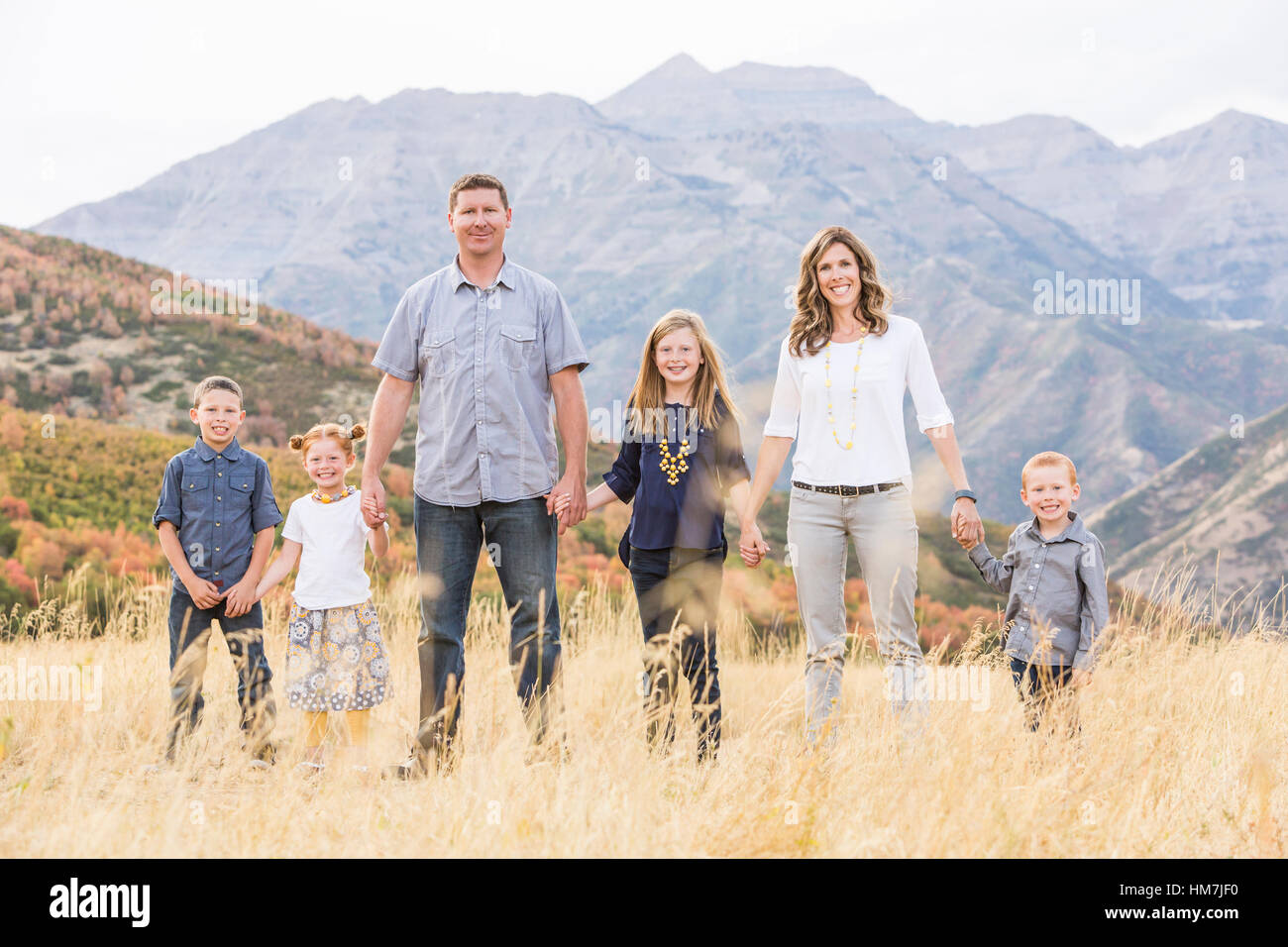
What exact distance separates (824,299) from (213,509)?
274 centimetres

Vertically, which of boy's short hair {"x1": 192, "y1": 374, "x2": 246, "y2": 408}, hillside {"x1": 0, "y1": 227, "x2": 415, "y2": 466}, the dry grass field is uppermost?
hillside {"x1": 0, "y1": 227, "x2": 415, "y2": 466}

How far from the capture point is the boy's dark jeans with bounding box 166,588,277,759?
162 inches

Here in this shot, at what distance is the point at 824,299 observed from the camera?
13.4 ft

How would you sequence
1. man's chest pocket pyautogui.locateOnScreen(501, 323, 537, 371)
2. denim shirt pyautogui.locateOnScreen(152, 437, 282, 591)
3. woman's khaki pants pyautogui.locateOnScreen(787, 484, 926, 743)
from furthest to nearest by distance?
denim shirt pyautogui.locateOnScreen(152, 437, 282, 591) → man's chest pocket pyautogui.locateOnScreen(501, 323, 537, 371) → woman's khaki pants pyautogui.locateOnScreen(787, 484, 926, 743)

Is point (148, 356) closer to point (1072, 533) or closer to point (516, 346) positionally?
point (516, 346)

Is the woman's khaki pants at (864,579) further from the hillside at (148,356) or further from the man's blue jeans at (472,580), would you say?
the hillside at (148,356)

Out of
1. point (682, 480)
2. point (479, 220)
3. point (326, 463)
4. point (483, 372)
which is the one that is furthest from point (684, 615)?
point (479, 220)

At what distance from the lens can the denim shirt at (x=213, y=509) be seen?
4.25 meters

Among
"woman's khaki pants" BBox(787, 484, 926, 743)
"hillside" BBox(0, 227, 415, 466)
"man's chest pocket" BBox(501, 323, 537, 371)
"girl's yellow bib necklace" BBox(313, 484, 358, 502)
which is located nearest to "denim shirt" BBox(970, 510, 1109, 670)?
"woman's khaki pants" BBox(787, 484, 926, 743)

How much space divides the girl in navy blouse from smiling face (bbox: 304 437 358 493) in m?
1.07

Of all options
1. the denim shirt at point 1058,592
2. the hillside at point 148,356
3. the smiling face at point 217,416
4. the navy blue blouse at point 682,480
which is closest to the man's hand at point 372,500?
the smiling face at point 217,416

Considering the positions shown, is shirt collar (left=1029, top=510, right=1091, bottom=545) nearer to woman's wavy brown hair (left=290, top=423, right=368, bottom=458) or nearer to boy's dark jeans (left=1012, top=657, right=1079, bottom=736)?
boy's dark jeans (left=1012, top=657, right=1079, bottom=736)

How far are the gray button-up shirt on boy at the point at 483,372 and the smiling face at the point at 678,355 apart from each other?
0.34m
